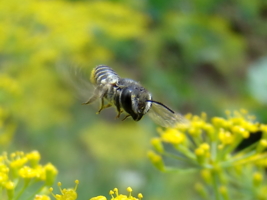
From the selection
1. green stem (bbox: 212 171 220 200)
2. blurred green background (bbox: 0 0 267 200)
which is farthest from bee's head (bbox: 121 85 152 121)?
blurred green background (bbox: 0 0 267 200)

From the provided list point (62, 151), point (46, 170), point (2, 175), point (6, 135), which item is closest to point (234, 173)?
point (46, 170)

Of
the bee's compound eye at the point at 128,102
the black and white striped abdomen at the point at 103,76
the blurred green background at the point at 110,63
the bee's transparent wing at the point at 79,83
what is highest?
the blurred green background at the point at 110,63

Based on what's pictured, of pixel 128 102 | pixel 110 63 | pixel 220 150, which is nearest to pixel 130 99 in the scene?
pixel 128 102

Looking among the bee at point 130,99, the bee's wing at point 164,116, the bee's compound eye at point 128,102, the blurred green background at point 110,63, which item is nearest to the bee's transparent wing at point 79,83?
the bee at point 130,99

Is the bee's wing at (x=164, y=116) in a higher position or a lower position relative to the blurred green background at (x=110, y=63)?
lower

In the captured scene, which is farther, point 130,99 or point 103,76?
point 103,76

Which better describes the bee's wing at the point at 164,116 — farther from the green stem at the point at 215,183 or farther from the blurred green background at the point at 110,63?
the blurred green background at the point at 110,63

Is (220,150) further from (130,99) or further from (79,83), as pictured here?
(79,83)
